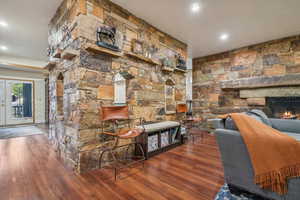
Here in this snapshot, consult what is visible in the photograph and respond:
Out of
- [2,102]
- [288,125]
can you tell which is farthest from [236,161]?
[2,102]

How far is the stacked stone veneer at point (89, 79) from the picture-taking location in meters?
1.91

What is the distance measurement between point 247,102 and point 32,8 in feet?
18.4

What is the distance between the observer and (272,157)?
1115 mm

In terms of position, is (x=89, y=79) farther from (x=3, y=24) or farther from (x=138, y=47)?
(x=3, y=24)

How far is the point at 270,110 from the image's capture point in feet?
12.2

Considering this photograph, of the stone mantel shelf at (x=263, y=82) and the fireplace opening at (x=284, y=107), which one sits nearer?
the stone mantel shelf at (x=263, y=82)

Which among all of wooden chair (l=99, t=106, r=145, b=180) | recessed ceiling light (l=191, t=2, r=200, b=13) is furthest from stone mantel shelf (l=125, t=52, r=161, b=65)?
recessed ceiling light (l=191, t=2, r=200, b=13)

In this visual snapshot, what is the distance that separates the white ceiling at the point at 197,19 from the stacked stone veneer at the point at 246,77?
351mm

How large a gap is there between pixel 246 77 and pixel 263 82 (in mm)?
481

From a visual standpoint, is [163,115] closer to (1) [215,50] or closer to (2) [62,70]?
(2) [62,70]

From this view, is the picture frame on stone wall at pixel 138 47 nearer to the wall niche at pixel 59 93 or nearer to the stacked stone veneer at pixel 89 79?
the stacked stone veneer at pixel 89 79

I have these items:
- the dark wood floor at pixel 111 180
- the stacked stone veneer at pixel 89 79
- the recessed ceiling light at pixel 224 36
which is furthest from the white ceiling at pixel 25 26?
the recessed ceiling light at pixel 224 36

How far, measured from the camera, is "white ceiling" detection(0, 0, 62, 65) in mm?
2334

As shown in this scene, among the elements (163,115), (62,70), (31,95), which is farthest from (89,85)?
(31,95)
